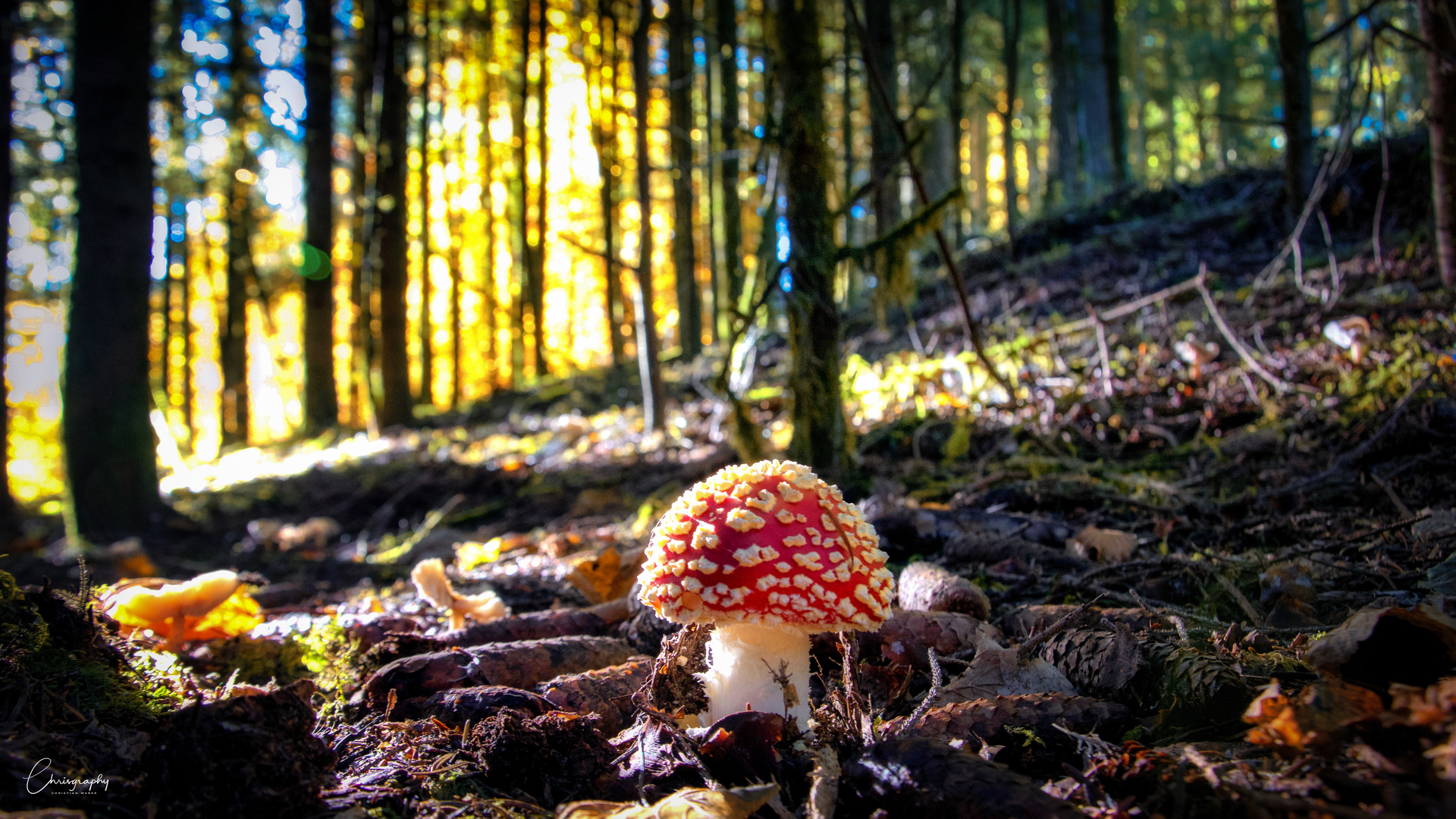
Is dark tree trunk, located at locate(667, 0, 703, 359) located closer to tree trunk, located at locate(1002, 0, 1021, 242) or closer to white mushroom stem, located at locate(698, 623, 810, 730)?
tree trunk, located at locate(1002, 0, 1021, 242)

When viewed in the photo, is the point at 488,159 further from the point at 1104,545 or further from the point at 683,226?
the point at 1104,545

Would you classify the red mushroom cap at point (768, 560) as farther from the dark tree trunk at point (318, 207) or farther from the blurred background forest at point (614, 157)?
the dark tree trunk at point (318, 207)

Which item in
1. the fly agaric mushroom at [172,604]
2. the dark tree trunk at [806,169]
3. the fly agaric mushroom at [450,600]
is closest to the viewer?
the fly agaric mushroom at [172,604]

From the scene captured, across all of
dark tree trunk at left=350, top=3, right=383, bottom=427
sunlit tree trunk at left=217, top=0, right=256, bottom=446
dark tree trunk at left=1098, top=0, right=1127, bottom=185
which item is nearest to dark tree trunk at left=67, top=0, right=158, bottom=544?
dark tree trunk at left=350, top=3, right=383, bottom=427

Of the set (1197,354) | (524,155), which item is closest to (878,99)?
(1197,354)

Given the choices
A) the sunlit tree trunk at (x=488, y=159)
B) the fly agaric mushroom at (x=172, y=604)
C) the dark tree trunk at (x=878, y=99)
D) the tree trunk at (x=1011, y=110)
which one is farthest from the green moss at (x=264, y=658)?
the sunlit tree trunk at (x=488, y=159)

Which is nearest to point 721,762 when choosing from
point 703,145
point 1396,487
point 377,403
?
point 1396,487
